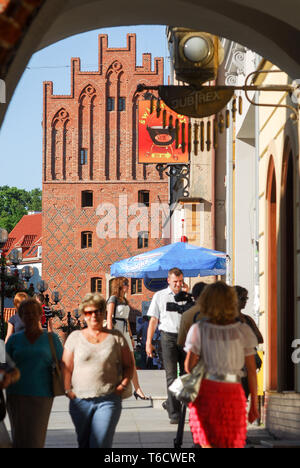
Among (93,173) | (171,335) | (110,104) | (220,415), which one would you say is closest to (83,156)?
(93,173)

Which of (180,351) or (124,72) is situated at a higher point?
(124,72)

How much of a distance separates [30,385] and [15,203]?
96.2 m

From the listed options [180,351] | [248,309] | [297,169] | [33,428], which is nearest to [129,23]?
[297,169]

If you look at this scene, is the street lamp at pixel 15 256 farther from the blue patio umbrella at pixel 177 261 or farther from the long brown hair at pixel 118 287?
the long brown hair at pixel 118 287

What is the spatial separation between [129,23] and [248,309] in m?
9.34

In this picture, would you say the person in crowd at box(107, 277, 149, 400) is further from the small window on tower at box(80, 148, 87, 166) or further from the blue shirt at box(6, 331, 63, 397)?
the small window on tower at box(80, 148, 87, 166)

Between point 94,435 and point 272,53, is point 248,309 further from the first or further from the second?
point 94,435

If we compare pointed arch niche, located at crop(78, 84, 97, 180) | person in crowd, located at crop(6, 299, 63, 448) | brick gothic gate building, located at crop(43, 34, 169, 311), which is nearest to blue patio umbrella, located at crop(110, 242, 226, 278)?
person in crowd, located at crop(6, 299, 63, 448)

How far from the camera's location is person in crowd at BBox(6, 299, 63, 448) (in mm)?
6477

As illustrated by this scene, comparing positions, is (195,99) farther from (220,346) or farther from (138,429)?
(220,346)

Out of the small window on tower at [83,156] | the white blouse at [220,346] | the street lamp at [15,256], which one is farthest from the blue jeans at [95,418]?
the small window on tower at [83,156]

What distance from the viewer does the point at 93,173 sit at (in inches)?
2442

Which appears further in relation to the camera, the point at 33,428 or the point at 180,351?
the point at 180,351
